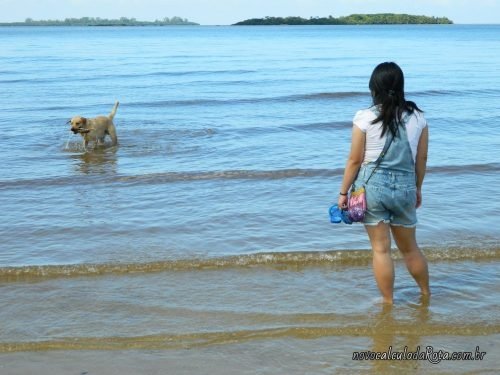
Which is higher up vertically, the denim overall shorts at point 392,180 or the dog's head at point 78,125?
the denim overall shorts at point 392,180

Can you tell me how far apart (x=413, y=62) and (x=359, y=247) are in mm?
32382

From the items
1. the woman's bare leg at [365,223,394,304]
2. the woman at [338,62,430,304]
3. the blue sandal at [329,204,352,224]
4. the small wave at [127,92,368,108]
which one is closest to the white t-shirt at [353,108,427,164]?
the woman at [338,62,430,304]

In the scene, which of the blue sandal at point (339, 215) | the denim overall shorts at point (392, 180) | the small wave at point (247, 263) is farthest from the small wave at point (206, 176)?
the denim overall shorts at point (392, 180)

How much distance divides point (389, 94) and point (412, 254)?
1300mm

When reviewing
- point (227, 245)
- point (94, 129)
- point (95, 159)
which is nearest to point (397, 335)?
point (227, 245)

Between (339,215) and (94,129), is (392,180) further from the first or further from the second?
(94,129)

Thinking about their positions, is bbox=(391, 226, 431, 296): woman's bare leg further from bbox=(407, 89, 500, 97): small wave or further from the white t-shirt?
bbox=(407, 89, 500, 97): small wave

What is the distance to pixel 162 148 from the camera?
13.8 metres

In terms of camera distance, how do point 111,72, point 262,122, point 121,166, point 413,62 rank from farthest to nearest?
point 413,62 < point 111,72 < point 262,122 < point 121,166

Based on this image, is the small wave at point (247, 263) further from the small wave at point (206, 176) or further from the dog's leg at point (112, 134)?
the dog's leg at point (112, 134)

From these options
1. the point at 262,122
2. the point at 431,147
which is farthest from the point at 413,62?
the point at 431,147

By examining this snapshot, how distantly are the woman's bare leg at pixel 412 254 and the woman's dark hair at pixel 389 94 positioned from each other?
789 millimetres

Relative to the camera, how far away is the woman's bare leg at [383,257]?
5281 mm

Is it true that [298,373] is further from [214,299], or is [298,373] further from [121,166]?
[121,166]
